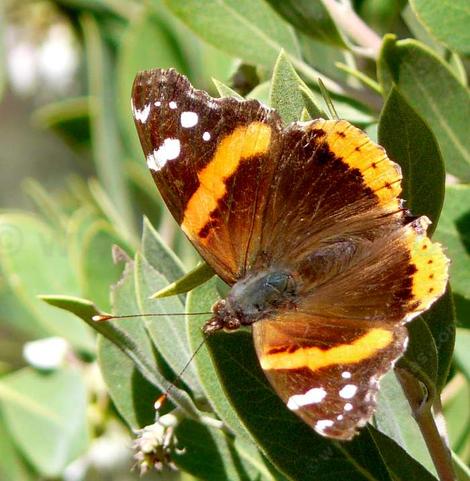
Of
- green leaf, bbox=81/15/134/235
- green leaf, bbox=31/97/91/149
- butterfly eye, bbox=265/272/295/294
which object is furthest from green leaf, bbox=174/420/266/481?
green leaf, bbox=31/97/91/149

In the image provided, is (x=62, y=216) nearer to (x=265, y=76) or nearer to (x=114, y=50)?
(x=114, y=50)

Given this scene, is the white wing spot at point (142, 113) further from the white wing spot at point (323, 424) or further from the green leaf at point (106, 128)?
the green leaf at point (106, 128)

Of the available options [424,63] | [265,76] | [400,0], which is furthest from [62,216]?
[424,63]

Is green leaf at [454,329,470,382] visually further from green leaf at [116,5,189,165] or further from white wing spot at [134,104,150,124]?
green leaf at [116,5,189,165]

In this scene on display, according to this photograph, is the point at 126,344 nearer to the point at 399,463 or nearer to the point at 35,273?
the point at 399,463

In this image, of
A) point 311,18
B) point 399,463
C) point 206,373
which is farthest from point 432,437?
point 311,18
